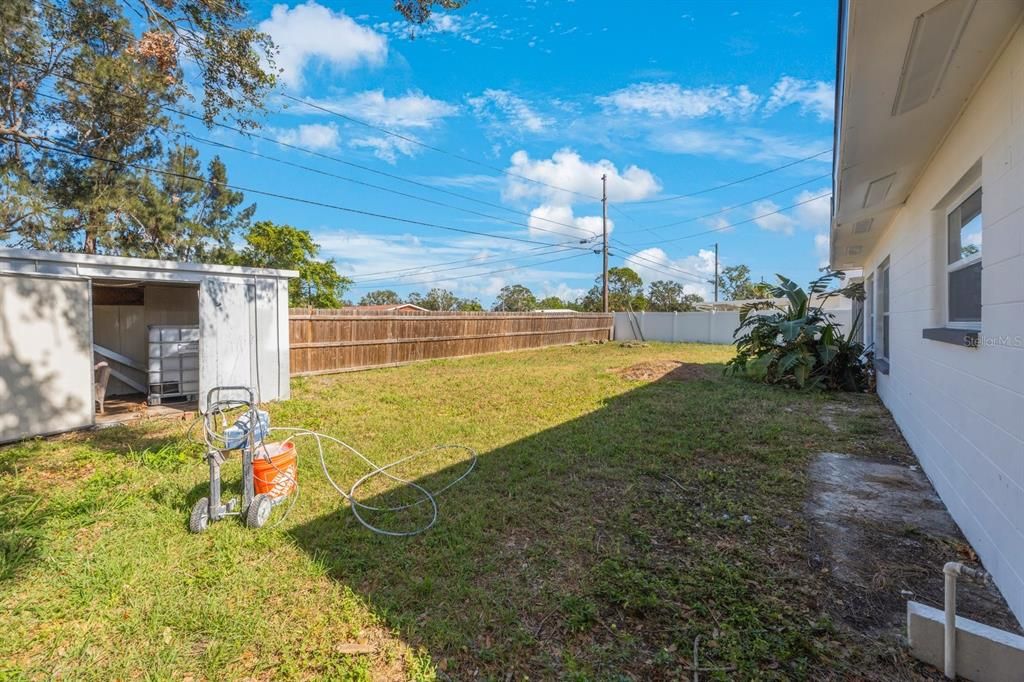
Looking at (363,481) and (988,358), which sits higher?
(988,358)

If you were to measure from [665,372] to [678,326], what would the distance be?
11.3m

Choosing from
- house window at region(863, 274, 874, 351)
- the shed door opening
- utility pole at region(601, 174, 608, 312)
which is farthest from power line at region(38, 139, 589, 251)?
house window at region(863, 274, 874, 351)

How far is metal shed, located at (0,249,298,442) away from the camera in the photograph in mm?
5086

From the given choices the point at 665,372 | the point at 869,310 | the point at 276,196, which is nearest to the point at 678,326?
the point at 665,372

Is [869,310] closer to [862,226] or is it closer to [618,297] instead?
[862,226]

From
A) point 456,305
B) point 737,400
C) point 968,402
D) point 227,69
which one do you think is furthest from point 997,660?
point 456,305

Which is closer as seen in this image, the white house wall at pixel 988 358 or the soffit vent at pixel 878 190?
the white house wall at pixel 988 358

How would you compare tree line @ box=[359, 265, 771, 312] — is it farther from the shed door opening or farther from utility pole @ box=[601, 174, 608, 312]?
the shed door opening

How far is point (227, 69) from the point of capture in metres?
5.34

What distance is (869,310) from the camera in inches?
347

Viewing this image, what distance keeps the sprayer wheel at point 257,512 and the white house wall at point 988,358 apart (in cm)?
394

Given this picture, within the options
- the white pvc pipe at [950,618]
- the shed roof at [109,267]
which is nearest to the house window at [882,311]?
the white pvc pipe at [950,618]

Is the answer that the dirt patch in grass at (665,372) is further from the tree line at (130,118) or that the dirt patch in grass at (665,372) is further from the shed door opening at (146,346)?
the shed door opening at (146,346)

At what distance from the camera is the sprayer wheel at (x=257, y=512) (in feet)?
10.0
